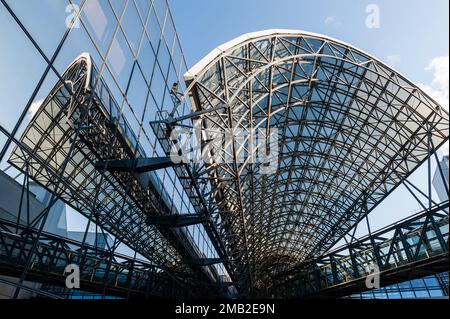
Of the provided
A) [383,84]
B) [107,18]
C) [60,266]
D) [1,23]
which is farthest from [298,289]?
[1,23]

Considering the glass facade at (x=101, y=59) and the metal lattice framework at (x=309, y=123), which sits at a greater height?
the metal lattice framework at (x=309, y=123)

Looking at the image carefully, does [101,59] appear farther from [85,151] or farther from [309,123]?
[309,123]

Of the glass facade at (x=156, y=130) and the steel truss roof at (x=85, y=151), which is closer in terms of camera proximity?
the glass facade at (x=156, y=130)

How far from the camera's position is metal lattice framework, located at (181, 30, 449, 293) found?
1725cm

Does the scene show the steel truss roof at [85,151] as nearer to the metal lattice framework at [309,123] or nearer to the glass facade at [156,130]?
the glass facade at [156,130]

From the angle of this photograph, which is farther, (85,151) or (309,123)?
(309,123)

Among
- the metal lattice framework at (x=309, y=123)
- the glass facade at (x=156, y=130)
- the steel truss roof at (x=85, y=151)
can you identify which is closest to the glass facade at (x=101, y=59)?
the glass facade at (x=156, y=130)

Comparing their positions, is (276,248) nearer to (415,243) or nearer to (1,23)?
(415,243)

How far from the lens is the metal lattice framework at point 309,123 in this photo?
17.2 m

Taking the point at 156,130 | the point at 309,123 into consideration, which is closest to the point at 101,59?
the point at 156,130

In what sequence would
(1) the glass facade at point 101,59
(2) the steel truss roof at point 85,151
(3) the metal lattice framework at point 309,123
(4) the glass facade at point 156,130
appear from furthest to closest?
(3) the metal lattice framework at point 309,123
(2) the steel truss roof at point 85,151
(4) the glass facade at point 156,130
(1) the glass facade at point 101,59

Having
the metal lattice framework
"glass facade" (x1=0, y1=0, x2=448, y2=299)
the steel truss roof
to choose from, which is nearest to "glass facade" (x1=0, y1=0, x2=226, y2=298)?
"glass facade" (x1=0, y1=0, x2=448, y2=299)

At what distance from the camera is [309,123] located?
26766 millimetres

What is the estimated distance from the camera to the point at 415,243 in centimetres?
1620
